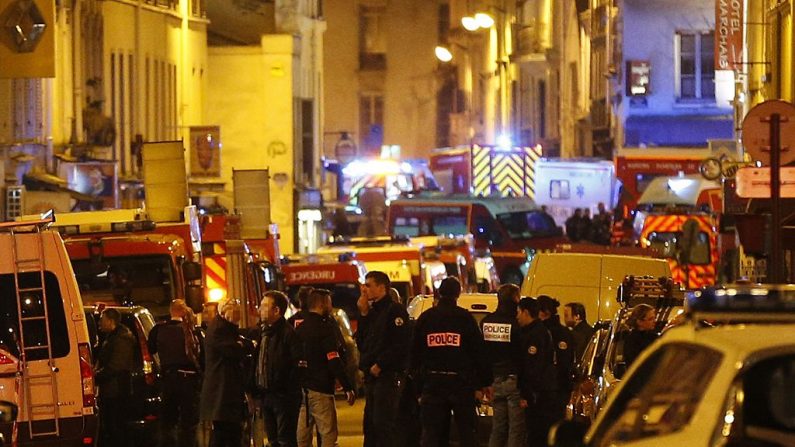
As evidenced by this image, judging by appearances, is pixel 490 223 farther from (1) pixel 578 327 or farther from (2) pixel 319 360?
(2) pixel 319 360

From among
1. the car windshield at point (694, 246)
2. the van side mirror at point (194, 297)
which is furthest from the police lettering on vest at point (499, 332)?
the car windshield at point (694, 246)

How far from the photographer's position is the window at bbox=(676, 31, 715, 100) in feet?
160

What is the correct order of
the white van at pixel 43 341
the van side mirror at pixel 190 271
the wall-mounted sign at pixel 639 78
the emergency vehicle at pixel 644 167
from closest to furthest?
the white van at pixel 43 341 → the van side mirror at pixel 190 271 → the emergency vehicle at pixel 644 167 → the wall-mounted sign at pixel 639 78

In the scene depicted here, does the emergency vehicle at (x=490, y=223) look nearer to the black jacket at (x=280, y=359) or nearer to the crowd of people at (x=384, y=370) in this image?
the crowd of people at (x=384, y=370)

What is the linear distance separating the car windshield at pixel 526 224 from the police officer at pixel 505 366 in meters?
27.2

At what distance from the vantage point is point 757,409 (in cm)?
599

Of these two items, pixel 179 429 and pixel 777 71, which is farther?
pixel 777 71

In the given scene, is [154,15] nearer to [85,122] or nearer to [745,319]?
[85,122]

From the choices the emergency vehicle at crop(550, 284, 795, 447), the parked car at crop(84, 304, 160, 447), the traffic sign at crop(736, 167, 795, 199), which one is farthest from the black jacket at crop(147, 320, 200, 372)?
the emergency vehicle at crop(550, 284, 795, 447)

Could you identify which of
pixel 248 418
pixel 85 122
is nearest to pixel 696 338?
pixel 248 418

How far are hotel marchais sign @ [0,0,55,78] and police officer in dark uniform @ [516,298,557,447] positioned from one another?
1112 cm

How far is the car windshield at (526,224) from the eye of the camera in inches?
1658

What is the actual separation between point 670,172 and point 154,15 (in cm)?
1325

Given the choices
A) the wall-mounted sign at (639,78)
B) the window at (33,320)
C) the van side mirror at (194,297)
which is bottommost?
the van side mirror at (194,297)
